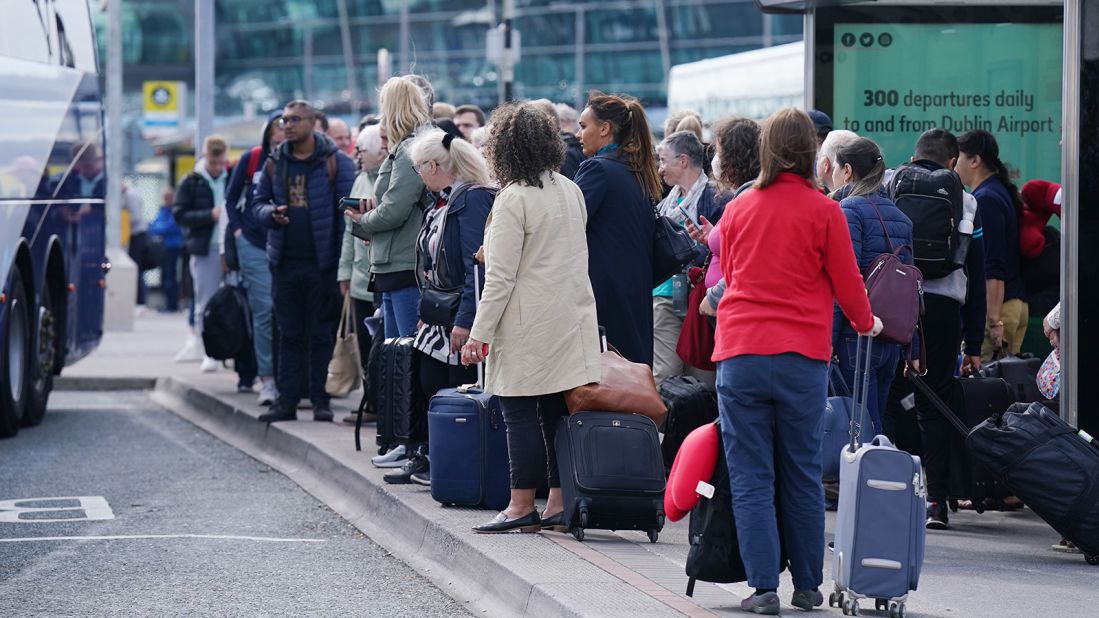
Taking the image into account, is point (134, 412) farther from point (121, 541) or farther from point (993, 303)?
point (993, 303)

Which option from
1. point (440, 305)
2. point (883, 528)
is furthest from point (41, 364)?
point (883, 528)

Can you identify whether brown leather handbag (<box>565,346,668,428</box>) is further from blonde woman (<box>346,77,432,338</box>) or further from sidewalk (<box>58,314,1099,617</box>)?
blonde woman (<box>346,77,432,338</box>)

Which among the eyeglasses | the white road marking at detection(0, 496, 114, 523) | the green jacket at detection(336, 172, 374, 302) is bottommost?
the white road marking at detection(0, 496, 114, 523)

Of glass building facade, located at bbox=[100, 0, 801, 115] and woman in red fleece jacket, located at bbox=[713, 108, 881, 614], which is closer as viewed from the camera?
woman in red fleece jacket, located at bbox=[713, 108, 881, 614]

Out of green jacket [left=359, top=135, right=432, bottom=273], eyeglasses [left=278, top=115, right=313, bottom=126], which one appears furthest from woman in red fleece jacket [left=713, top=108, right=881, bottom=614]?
eyeglasses [left=278, top=115, right=313, bottom=126]

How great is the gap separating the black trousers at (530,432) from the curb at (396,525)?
0.35 m

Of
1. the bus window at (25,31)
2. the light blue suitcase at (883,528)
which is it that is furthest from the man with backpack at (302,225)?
the light blue suitcase at (883,528)

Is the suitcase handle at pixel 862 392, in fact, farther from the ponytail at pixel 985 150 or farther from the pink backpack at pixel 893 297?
the ponytail at pixel 985 150

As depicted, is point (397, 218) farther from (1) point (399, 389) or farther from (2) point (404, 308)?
(1) point (399, 389)

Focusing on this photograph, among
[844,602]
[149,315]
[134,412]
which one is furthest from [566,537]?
[149,315]

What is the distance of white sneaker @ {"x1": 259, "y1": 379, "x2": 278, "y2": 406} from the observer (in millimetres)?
12430

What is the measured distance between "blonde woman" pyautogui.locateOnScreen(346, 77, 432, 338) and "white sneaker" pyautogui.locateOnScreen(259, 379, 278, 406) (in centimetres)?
325

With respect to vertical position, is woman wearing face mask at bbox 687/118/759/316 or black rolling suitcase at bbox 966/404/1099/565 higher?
woman wearing face mask at bbox 687/118/759/316

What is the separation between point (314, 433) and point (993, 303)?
4.06 metres
